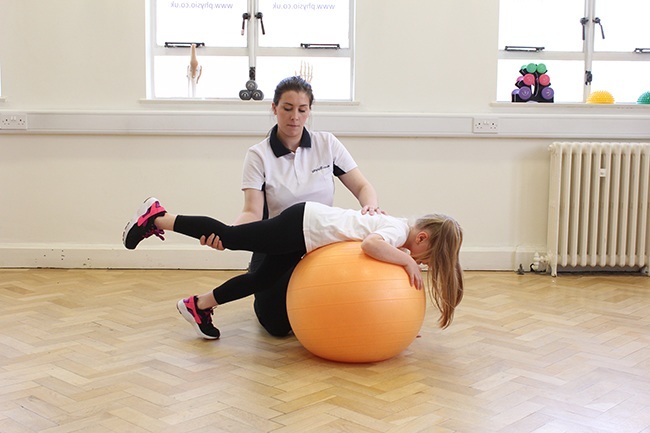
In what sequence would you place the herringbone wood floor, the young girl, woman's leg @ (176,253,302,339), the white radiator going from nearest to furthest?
the herringbone wood floor → the young girl → woman's leg @ (176,253,302,339) → the white radiator

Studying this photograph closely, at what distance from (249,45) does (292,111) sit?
1.81 meters

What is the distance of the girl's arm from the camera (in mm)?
2412

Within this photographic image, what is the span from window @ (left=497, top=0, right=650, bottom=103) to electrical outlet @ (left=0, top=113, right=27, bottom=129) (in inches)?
117

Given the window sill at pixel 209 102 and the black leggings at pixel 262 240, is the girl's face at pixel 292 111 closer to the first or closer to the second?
the black leggings at pixel 262 240

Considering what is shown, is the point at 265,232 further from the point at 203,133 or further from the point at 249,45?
the point at 249,45

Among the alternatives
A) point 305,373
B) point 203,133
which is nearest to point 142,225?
point 305,373

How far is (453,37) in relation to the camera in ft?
14.1

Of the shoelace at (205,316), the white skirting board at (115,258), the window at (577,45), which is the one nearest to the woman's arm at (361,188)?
the shoelace at (205,316)

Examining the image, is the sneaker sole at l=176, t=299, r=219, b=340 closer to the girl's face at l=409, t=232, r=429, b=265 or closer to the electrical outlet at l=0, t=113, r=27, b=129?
the girl's face at l=409, t=232, r=429, b=265

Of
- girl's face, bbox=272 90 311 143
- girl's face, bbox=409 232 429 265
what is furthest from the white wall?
girl's face, bbox=409 232 429 265

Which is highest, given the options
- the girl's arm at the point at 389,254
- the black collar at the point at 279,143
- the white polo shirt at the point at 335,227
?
the black collar at the point at 279,143

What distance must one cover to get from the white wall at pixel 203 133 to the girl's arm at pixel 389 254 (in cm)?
189

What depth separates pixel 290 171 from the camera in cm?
293

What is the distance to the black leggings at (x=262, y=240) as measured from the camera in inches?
102
